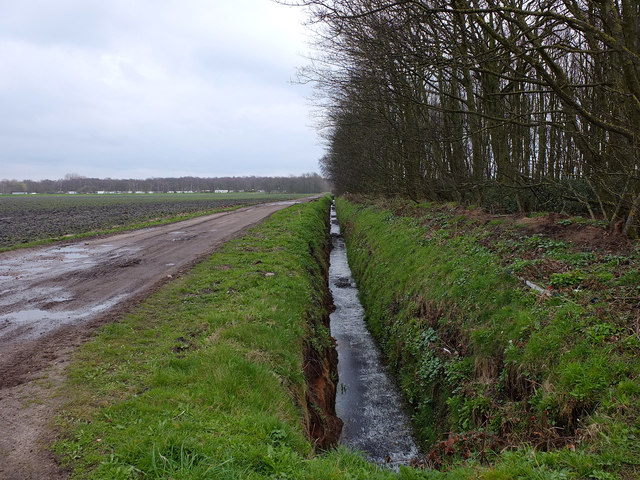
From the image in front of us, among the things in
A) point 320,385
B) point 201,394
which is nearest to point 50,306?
point 201,394

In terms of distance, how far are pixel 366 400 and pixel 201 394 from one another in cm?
372

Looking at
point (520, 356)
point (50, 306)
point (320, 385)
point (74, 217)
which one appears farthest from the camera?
point (74, 217)

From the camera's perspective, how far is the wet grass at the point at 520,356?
342cm

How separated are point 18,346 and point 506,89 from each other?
13630 mm

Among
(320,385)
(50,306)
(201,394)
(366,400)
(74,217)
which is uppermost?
(74,217)

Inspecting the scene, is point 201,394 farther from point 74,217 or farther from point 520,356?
point 74,217

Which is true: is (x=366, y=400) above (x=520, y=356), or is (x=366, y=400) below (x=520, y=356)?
below

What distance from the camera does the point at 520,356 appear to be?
4.91m

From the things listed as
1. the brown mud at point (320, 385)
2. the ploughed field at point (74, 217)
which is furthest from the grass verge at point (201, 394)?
the ploughed field at point (74, 217)

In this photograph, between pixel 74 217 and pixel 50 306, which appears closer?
pixel 50 306

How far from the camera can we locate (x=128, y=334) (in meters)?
6.19

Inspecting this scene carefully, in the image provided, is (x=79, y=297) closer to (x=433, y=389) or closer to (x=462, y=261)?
(x=433, y=389)

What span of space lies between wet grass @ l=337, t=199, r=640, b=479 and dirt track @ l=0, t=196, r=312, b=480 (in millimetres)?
4218

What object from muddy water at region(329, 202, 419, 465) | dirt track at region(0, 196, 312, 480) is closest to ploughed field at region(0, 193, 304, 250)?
dirt track at region(0, 196, 312, 480)
